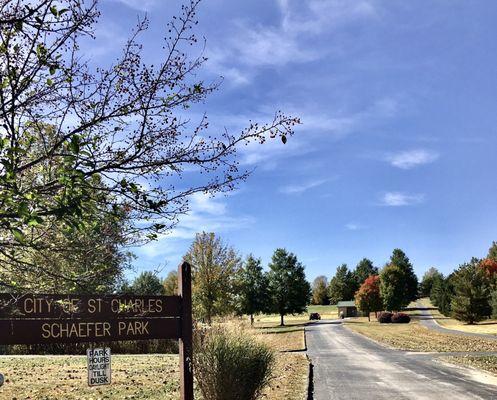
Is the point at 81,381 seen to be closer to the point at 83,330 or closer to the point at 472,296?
the point at 83,330

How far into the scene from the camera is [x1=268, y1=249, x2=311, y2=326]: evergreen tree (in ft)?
226

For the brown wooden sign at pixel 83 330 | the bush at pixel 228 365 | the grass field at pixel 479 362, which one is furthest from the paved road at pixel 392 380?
the brown wooden sign at pixel 83 330

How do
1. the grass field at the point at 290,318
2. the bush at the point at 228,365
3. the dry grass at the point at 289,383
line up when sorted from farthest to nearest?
1. the grass field at the point at 290,318
2. the dry grass at the point at 289,383
3. the bush at the point at 228,365

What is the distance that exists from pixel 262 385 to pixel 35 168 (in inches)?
258

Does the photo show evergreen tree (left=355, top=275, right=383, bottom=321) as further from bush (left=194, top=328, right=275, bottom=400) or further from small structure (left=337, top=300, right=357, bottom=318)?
bush (left=194, top=328, right=275, bottom=400)

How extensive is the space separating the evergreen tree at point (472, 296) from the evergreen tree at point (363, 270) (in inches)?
2667

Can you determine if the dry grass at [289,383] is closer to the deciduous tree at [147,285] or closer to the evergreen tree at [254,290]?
the deciduous tree at [147,285]

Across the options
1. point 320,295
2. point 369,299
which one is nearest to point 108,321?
point 369,299

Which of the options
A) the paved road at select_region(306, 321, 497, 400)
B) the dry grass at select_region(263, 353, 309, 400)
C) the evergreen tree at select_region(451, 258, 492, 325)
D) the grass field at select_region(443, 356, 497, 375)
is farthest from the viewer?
the evergreen tree at select_region(451, 258, 492, 325)

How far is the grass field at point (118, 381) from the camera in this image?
1124cm

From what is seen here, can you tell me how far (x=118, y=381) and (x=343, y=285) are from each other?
114 m

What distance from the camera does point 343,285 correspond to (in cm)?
12288

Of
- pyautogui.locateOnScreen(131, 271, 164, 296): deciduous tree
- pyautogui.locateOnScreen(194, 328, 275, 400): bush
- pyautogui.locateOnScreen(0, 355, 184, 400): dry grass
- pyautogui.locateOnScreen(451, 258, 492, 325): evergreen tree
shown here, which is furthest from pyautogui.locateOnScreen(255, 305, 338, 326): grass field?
pyautogui.locateOnScreen(194, 328, 275, 400): bush

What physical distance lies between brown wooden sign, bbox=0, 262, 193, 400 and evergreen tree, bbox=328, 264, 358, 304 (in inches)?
4641
